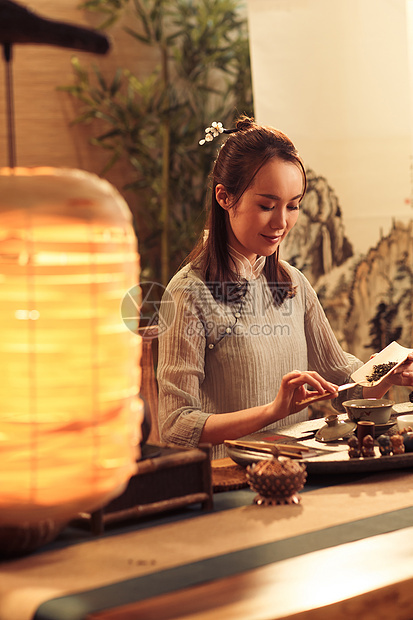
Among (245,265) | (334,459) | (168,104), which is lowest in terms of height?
(334,459)

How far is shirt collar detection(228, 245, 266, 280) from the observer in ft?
6.66

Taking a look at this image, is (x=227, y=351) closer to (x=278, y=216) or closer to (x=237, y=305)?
(x=237, y=305)

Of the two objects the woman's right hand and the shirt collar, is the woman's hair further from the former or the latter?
the woman's right hand

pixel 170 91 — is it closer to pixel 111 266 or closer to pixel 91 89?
pixel 91 89

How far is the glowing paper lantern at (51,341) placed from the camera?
0.72 meters

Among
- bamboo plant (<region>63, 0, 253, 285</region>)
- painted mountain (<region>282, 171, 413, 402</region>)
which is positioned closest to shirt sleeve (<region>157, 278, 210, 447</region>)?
painted mountain (<region>282, 171, 413, 402</region>)

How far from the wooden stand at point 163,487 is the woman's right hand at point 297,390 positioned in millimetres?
372

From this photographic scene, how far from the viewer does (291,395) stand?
→ 1.60 metres

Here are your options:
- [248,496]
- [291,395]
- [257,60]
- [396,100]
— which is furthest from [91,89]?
[248,496]

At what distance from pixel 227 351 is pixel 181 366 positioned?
17 cm

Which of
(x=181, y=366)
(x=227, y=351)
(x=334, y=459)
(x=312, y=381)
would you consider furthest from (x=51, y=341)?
(x=227, y=351)

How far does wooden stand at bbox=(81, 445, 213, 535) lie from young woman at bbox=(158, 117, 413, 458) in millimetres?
494

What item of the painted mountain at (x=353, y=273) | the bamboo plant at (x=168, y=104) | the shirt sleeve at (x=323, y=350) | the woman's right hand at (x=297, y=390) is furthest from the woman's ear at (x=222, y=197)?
the bamboo plant at (x=168, y=104)

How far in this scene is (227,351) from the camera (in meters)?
1.94
